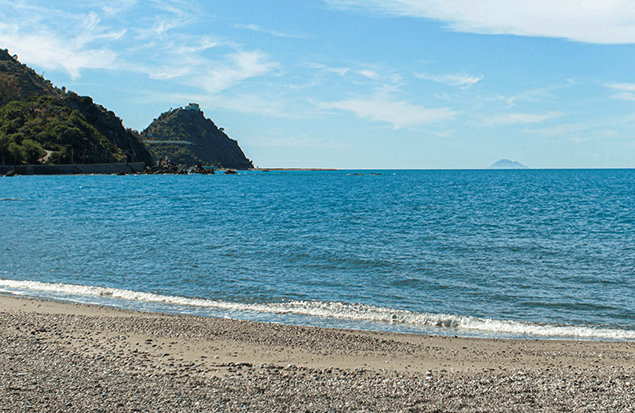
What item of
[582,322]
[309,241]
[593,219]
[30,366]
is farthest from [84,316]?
[593,219]

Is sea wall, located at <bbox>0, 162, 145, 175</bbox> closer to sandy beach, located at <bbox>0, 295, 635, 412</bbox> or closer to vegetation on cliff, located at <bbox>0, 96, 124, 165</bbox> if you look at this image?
vegetation on cliff, located at <bbox>0, 96, 124, 165</bbox>

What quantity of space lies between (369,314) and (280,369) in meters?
5.01

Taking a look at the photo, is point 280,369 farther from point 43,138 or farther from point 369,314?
point 43,138

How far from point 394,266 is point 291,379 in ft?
39.0

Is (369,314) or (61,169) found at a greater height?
(61,169)

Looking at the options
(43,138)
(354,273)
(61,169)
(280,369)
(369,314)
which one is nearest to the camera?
(280,369)

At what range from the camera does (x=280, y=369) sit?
856cm

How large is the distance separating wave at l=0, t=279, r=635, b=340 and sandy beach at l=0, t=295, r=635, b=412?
2.74 feet

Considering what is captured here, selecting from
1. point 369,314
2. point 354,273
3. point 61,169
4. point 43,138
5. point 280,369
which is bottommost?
point 369,314

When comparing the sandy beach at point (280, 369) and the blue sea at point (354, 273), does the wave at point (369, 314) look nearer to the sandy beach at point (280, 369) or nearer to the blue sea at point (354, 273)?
the blue sea at point (354, 273)

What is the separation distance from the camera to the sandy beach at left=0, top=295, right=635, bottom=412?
7000 mm

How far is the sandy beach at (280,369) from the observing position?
7.00m

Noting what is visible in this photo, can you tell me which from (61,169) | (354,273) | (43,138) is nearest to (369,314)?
(354,273)

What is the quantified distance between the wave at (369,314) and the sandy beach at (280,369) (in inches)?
32.9
